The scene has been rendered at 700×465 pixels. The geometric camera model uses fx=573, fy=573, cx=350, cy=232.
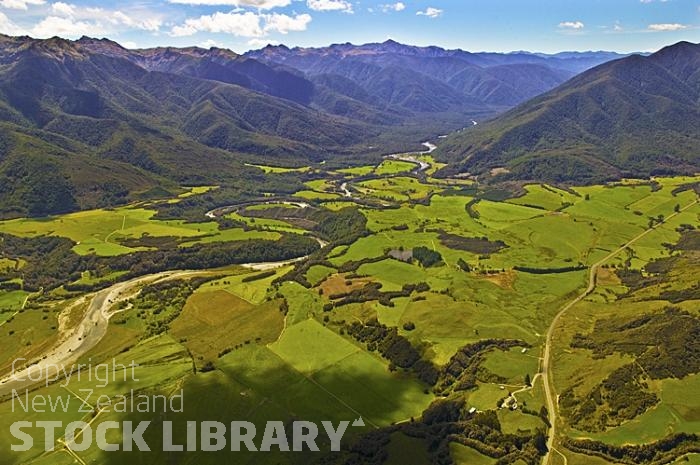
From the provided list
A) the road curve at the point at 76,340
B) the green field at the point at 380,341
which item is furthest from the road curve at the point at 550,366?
the road curve at the point at 76,340

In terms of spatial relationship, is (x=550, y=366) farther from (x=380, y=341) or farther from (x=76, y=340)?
(x=76, y=340)

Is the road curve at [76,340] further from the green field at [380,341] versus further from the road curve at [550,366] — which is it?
the road curve at [550,366]

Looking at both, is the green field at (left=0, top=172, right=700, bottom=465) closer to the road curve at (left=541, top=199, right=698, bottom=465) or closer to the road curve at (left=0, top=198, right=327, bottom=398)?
the road curve at (left=541, top=199, right=698, bottom=465)

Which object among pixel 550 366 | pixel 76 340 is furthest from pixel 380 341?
pixel 76 340

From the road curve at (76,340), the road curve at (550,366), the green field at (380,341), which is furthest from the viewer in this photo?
the road curve at (76,340)

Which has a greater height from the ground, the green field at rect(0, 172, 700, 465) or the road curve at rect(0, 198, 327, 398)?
the green field at rect(0, 172, 700, 465)

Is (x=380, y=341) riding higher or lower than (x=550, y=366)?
lower

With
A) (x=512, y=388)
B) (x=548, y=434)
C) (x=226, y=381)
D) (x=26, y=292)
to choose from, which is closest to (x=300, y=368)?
(x=226, y=381)

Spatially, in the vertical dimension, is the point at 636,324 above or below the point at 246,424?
above

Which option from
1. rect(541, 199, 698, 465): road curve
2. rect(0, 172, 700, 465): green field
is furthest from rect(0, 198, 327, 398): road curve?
rect(541, 199, 698, 465): road curve

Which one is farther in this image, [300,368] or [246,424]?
[300,368]

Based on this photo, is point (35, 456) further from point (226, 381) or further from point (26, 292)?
point (26, 292)
